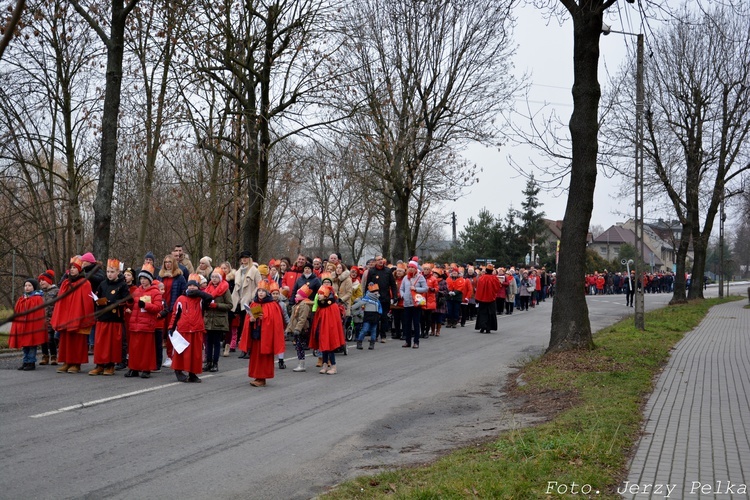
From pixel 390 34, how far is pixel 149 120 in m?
14.0

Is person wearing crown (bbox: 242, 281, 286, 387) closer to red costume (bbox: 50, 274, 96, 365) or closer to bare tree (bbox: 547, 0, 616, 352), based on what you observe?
red costume (bbox: 50, 274, 96, 365)

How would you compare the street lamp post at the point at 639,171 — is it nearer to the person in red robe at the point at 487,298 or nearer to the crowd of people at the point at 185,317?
the person in red robe at the point at 487,298

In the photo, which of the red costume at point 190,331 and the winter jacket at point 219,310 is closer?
the red costume at point 190,331

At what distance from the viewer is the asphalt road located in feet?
22.1

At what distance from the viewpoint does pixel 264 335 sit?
12172 mm

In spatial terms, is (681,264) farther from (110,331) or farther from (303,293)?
(110,331)

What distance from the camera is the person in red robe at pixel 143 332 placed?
12.9 m

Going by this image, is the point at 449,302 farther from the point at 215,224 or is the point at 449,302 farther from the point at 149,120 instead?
the point at 149,120

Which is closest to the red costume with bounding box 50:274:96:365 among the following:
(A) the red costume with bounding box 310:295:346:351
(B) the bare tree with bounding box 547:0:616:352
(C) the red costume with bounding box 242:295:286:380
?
(C) the red costume with bounding box 242:295:286:380

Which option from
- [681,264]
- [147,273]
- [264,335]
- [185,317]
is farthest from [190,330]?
[681,264]

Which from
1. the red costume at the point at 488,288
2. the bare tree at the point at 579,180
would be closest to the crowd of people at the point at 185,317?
the bare tree at the point at 579,180

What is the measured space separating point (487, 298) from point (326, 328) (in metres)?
10.7

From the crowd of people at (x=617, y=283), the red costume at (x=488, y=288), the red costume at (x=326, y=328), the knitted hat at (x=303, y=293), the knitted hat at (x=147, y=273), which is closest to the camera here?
the knitted hat at (x=147, y=273)

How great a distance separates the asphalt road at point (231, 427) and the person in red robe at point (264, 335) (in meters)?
0.30
